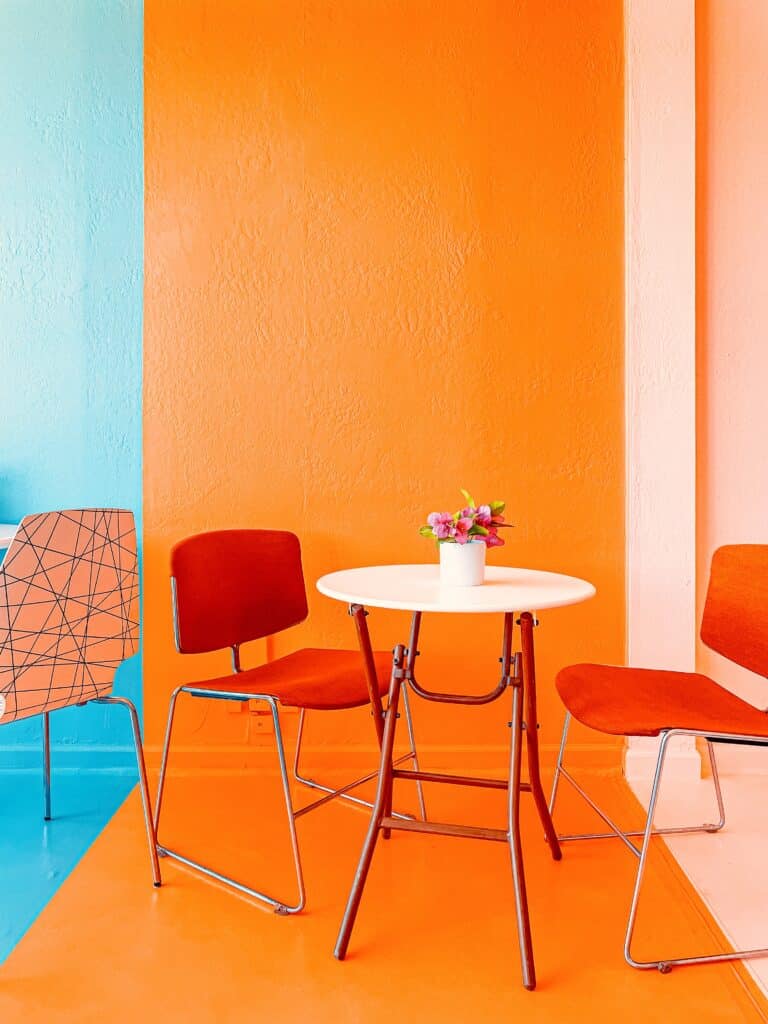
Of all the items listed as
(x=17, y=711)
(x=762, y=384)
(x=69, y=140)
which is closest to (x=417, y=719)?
(x=17, y=711)

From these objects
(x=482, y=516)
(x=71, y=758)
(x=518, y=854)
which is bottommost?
(x=71, y=758)

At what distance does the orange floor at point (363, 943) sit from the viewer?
5.63ft

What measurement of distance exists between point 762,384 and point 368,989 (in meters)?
2.27

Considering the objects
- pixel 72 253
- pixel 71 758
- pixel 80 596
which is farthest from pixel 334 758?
pixel 72 253

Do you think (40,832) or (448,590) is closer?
(448,590)

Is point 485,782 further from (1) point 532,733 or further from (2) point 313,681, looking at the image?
(2) point 313,681

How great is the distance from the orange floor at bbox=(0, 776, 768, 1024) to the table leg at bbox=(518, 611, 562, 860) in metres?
0.08

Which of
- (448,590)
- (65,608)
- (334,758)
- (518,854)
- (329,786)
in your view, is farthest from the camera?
(334,758)

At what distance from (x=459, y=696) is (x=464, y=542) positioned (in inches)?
15.0

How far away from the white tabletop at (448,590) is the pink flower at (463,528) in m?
0.12

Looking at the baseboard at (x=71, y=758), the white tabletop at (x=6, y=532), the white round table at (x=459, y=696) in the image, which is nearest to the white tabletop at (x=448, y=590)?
the white round table at (x=459, y=696)

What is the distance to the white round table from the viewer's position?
1.87m

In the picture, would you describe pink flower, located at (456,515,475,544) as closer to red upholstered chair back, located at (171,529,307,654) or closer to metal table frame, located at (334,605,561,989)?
metal table frame, located at (334,605,561,989)

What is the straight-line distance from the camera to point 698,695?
2.22 metres
